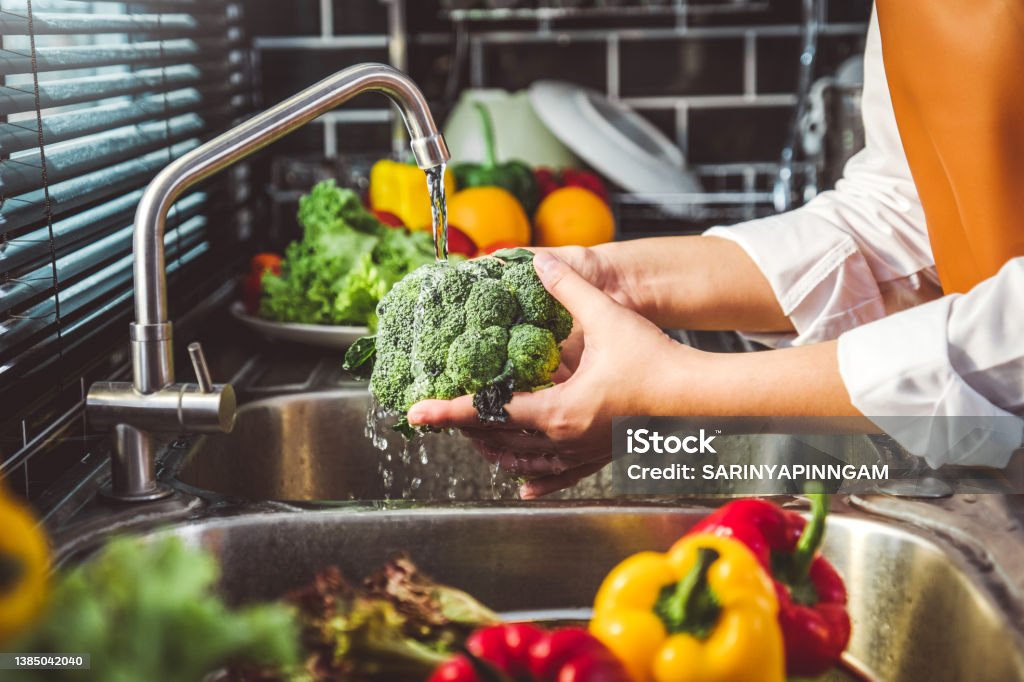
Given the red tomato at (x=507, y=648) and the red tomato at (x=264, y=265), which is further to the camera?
the red tomato at (x=264, y=265)

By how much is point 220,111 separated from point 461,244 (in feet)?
1.46

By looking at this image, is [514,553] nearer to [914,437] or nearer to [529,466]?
[529,466]

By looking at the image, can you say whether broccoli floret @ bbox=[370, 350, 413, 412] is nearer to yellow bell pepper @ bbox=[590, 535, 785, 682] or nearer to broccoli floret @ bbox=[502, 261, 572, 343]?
broccoli floret @ bbox=[502, 261, 572, 343]

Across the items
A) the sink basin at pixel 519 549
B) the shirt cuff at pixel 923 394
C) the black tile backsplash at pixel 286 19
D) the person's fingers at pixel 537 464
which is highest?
the black tile backsplash at pixel 286 19

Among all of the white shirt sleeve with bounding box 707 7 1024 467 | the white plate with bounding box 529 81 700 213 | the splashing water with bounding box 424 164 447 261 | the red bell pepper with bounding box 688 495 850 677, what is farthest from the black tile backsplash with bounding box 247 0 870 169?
the red bell pepper with bounding box 688 495 850 677

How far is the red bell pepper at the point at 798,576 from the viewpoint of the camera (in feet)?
1.82

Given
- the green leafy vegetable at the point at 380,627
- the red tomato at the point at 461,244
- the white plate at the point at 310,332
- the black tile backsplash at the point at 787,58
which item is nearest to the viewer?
the green leafy vegetable at the point at 380,627

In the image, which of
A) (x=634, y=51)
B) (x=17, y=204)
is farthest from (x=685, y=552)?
(x=634, y=51)

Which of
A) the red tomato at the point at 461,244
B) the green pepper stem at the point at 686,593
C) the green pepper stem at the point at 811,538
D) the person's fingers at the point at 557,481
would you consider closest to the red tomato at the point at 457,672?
the green pepper stem at the point at 686,593

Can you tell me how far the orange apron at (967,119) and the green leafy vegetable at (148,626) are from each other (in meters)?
0.70

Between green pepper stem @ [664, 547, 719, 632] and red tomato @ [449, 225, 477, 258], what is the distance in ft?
2.99

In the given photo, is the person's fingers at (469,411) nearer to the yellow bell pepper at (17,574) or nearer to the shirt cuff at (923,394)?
the shirt cuff at (923,394)

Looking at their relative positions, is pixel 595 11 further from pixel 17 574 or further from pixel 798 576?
pixel 17 574

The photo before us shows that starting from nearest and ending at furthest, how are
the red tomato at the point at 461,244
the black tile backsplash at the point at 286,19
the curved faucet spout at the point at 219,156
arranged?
the curved faucet spout at the point at 219,156, the red tomato at the point at 461,244, the black tile backsplash at the point at 286,19
